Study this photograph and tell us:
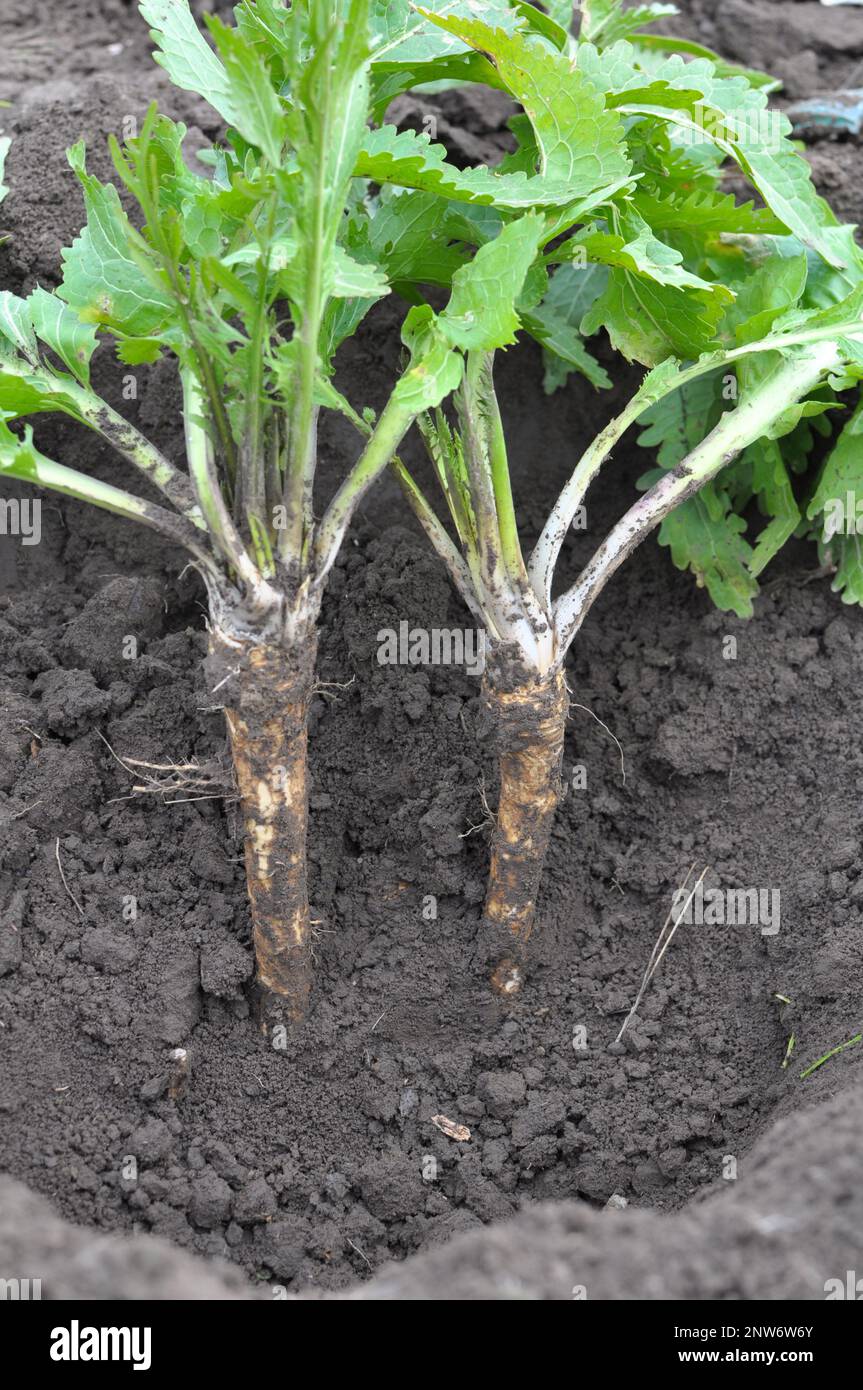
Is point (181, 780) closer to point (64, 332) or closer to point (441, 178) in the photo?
point (64, 332)

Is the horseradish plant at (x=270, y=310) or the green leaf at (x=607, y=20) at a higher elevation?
the green leaf at (x=607, y=20)

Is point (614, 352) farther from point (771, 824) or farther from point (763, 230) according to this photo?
point (771, 824)

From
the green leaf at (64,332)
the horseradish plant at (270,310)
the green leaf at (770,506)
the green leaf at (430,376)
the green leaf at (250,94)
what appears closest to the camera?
the green leaf at (250,94)

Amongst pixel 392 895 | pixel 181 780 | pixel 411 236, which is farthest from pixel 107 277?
pixel 392 895

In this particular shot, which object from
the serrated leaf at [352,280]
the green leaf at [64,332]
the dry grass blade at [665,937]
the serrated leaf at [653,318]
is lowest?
the dry grass blade at [665,937]

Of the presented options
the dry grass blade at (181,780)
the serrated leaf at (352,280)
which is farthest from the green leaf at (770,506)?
the dry grass blade at (181,780)

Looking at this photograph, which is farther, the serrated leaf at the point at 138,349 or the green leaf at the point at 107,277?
the green leaf at the point at 107,277

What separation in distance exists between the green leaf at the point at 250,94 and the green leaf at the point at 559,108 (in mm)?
461

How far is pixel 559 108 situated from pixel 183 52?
638mm

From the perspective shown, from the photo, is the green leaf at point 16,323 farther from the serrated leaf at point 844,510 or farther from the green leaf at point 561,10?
the serrated leaf at point 844,510

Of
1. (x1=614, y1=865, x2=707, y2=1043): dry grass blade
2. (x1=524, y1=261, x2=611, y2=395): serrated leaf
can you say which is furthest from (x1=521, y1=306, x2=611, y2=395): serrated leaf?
(x1=614, y1=865, x2=707, y2=1043): dry grass blade

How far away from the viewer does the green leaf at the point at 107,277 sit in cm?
215

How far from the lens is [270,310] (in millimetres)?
2137

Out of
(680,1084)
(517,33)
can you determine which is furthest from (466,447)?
(680,1084)
